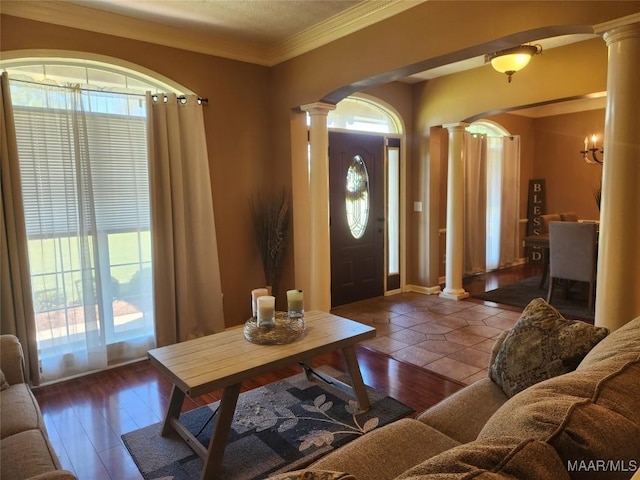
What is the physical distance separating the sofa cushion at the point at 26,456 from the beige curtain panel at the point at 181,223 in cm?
195

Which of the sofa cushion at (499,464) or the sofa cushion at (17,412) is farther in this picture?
the sofa cushion at (17,412)

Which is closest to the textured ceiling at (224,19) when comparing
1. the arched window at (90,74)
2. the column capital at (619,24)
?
the arched window at (90,74)

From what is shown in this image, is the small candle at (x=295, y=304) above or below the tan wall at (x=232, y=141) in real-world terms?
below

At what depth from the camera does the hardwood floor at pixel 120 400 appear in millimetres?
2299

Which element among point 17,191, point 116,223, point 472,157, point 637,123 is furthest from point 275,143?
point 472,157

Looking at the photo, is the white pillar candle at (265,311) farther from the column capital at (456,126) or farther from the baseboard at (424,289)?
the column capital at (456,126)

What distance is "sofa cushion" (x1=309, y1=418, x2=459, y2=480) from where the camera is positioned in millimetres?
1422

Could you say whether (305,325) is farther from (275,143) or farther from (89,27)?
(89,27)

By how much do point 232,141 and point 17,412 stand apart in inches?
110

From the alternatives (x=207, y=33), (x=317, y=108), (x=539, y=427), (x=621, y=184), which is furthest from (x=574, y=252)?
(x=539, y=427)

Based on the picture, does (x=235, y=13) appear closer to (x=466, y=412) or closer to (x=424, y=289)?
(x=466, y=412)

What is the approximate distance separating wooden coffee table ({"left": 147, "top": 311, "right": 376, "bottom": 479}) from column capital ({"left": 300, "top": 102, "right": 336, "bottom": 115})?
2018 millimetres

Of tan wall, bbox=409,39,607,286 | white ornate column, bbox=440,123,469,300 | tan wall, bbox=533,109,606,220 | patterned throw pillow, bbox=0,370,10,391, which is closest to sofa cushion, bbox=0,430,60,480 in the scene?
patterned throw pillow, bbox=0,370,10,391

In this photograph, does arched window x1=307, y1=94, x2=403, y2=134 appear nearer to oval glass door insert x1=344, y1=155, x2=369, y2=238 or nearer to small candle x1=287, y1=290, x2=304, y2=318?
oval glass door insert x1=344, y1=155, x2=369, y2=238
